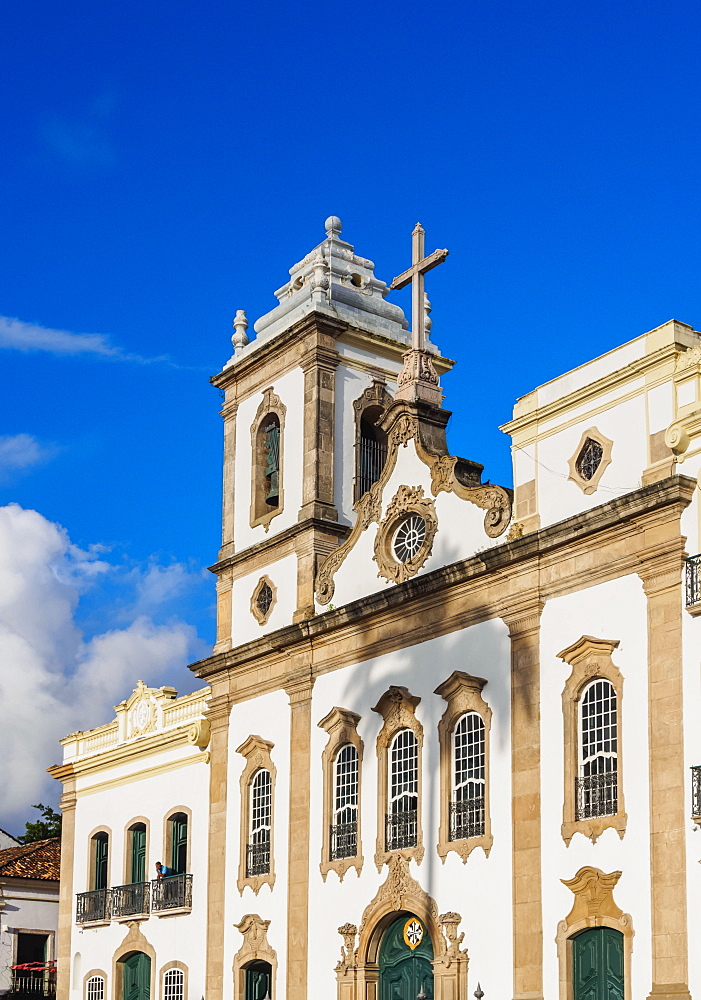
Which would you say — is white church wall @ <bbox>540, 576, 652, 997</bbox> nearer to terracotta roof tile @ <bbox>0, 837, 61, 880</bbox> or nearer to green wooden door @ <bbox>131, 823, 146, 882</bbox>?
green wooden door @ <bbox>131, 823, 146, 882</bbox>

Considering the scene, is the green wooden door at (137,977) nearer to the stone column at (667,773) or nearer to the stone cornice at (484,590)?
the stone cornice at (484,590)

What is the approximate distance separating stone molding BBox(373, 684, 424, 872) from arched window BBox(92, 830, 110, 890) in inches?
490

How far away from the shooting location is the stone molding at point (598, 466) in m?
23.5

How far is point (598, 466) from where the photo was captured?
2369 cm

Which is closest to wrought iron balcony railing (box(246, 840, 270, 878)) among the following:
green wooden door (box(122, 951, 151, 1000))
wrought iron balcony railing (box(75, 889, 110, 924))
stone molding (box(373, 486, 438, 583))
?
green wooden door (box(122, 951, 151, 1000))

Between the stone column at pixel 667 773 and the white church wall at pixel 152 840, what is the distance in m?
13.2

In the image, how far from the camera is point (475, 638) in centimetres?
Result: 2550

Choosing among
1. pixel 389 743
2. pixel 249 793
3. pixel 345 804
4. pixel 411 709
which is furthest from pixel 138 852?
pixel 411 709

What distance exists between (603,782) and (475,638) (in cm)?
385

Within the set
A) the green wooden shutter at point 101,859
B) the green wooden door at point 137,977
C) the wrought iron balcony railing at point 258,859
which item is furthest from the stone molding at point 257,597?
the green wooden shutter at point 101,859

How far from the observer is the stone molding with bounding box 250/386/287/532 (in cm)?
3234

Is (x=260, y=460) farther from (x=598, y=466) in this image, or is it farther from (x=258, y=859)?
(x=598, y=466)

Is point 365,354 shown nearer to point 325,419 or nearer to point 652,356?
point 325,419

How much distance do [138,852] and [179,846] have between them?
2.01m
